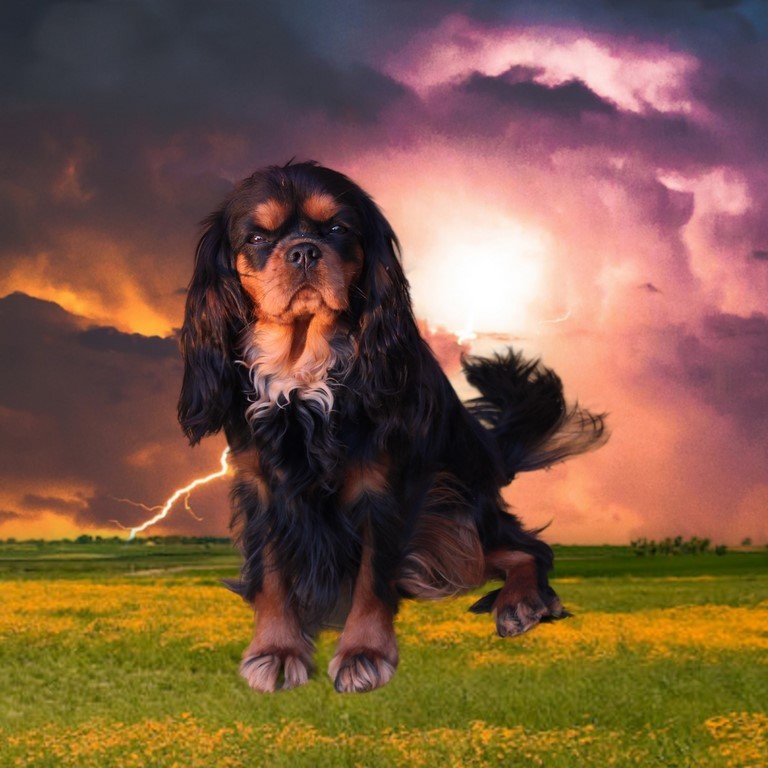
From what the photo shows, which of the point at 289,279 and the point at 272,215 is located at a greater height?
the point at 272,215

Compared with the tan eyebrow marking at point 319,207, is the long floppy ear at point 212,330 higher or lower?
lower

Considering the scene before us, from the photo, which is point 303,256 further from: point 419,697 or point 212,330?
point 419,697

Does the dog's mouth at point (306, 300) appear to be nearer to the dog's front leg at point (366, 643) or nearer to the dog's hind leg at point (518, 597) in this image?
the dog's front leg at point (366, 643)

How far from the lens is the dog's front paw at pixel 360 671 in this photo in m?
3.56

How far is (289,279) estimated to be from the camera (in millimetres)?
3434

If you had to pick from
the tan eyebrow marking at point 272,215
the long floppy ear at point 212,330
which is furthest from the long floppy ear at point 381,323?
the long floppy ear at point 212,330

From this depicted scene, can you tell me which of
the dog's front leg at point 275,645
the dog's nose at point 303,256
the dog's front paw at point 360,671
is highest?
the dog's nose at point 303,256

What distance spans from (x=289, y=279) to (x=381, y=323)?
38 centimetres

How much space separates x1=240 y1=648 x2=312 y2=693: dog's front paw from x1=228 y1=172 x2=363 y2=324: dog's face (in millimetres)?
1208

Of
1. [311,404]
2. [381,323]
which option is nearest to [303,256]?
[381,323]

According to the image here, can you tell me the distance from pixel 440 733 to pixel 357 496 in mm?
1158

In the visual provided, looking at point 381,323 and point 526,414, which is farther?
point 526,414

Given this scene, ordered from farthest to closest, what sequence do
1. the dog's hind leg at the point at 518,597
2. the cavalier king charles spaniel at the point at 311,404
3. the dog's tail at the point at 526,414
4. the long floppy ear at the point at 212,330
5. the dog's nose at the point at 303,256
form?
1. the dog's tail at the point at 526,414
2. the dog's hind leg at the point at 518,597
3. the long floppy ear at the point at 212,330
4. the cavalier king charles spaniel at the point at 311,404
5. the dog's nose at the point at 303,256

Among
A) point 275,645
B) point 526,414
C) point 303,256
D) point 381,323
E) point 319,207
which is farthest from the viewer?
point 526,414
